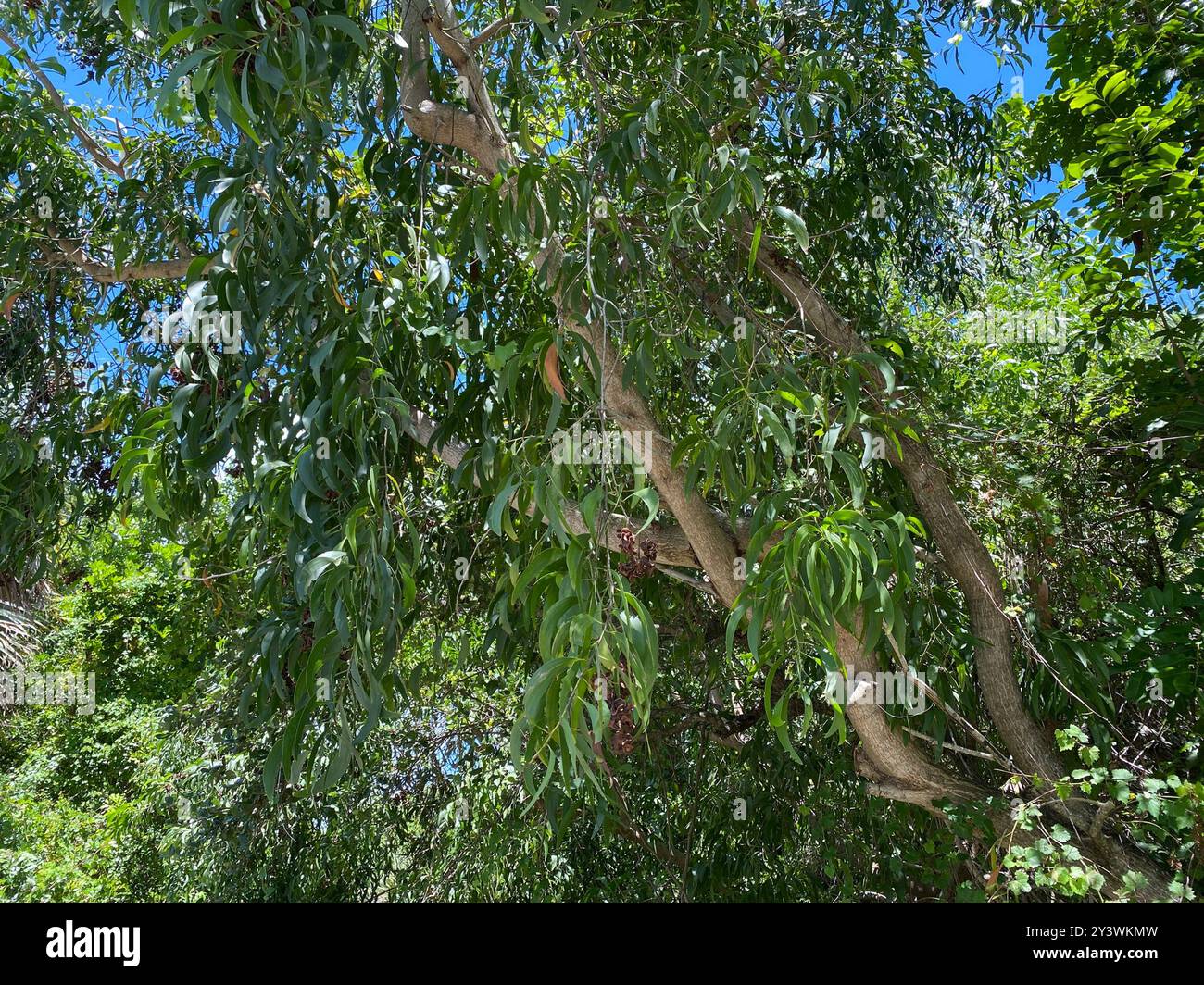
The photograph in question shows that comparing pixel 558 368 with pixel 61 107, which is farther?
pixel 61 107

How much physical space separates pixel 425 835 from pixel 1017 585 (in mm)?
2352

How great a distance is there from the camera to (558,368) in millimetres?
1819

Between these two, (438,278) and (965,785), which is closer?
(438,278)

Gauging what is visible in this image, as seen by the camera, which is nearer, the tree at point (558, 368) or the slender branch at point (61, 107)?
the tree at point (558, 368)

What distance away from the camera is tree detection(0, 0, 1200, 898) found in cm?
159

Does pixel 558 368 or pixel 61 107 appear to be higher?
pixel 61 107

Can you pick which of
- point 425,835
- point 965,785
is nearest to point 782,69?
point 965,785

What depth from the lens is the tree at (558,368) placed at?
1591mm

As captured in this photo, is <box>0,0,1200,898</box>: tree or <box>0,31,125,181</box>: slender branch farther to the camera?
<box>0,31,125,181</box>: slender branch

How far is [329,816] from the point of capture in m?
3.91

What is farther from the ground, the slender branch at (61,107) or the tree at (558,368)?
the slender branch at (61,107)

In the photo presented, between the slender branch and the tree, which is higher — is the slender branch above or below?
above

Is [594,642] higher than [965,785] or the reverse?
higher
